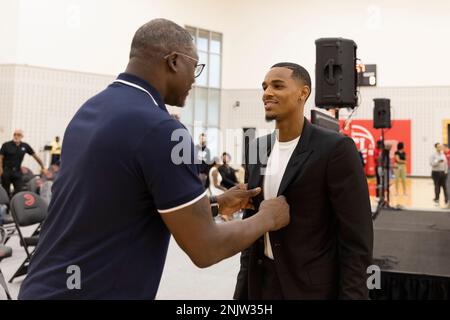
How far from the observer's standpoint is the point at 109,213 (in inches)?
41.8

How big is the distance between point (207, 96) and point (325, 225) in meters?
16.0

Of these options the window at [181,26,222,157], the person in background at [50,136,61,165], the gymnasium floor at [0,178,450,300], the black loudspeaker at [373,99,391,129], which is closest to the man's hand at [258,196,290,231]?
the gymnasium floor at [0,178,450,300]

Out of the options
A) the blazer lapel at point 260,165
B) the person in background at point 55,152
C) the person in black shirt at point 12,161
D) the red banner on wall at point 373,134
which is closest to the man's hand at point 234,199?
the blazer lapel at point 260,165

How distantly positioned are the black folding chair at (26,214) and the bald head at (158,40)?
372 cm

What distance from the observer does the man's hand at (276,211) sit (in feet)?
4.66

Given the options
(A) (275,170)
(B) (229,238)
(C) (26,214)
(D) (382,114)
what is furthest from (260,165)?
(D) (382,114)

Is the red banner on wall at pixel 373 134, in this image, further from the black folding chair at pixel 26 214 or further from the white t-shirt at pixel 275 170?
the white t-shirt at pixel 275 170

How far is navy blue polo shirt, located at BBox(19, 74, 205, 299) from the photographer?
1033 millimetres

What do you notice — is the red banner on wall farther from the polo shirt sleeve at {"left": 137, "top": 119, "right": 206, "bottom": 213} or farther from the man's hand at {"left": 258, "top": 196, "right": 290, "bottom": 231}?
the polo shirt sleeve at {"left": 137, "top": 119, "right": 206, "bottom": 213}

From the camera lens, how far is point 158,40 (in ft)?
3.95

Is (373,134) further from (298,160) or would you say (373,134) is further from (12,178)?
(298,160)

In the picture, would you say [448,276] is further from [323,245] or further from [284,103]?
[284,103]

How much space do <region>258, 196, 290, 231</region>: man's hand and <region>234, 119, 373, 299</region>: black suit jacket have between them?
3.7 inches
